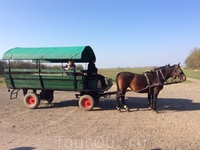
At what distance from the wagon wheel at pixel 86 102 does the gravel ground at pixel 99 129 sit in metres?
0.29

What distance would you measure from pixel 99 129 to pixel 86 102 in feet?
9.59

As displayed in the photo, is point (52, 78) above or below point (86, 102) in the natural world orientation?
above

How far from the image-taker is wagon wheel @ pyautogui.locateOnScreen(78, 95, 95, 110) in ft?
29.2

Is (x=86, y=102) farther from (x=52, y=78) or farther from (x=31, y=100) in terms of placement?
(x=31, y=100)

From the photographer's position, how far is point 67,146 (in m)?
4.75

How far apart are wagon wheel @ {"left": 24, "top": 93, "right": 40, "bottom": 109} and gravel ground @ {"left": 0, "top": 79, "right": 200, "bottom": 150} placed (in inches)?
15.1

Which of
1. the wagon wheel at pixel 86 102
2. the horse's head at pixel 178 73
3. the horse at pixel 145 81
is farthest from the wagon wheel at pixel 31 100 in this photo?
the horse's head at pixel 178 73

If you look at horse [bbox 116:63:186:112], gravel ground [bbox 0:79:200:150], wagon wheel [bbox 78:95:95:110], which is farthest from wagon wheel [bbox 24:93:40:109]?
horse [bbox 116:63:186:112]

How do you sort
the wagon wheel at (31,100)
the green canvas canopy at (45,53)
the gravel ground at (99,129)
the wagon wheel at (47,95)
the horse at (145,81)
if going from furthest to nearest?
1. the wagon wheel at (47,95)
2. the wagon wheel at (31,100)
3. the green canvas canopy at (45,53)
4. the horse at (145,81)
5. the gravel ground at (99,129)

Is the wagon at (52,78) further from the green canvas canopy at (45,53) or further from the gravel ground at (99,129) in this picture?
the gravel ground at (99,129)

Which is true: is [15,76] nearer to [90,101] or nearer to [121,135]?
[90,101]

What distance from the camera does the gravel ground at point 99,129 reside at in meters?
4.88

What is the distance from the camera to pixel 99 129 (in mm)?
6238

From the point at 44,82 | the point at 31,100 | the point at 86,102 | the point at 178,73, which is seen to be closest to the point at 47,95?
the point at 31,100
